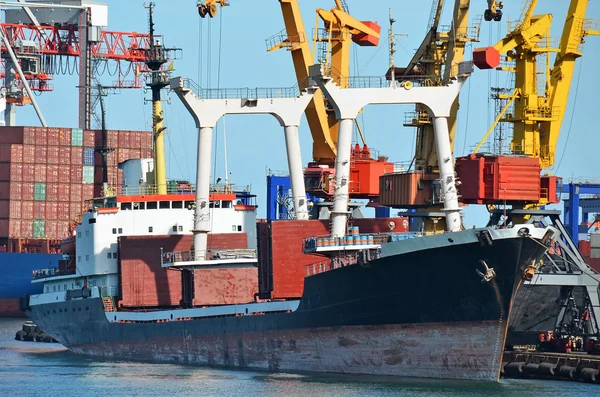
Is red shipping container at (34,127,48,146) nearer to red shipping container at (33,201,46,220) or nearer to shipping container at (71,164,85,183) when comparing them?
shipping container at (71,164,85,183)

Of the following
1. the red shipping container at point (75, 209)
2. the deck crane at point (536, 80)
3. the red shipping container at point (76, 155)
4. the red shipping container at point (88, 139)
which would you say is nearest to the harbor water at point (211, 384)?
the deck crane at point (536, 80)

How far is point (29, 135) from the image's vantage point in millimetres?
90250

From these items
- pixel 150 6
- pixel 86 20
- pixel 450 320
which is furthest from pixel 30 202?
pixel 450 320

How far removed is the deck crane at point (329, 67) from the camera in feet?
181

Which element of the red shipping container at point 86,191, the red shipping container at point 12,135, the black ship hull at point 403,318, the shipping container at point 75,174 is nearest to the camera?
the black ship hull at point 403,318

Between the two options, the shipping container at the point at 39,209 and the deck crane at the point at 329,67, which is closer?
the deck crane at the point at 329,67

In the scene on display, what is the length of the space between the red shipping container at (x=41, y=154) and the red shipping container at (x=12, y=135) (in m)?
1.28

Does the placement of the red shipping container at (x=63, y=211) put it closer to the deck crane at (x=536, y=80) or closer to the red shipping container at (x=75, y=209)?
the red shipping container at (x=75, y=209)

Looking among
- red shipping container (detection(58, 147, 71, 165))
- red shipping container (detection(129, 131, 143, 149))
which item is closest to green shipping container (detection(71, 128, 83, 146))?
red shipping container (detection(58, 147, 71, 165))

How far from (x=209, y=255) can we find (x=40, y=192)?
130ft

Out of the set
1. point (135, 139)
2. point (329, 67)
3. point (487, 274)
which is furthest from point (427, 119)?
point (135, 139)

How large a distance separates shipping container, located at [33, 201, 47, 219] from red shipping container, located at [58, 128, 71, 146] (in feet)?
14.2

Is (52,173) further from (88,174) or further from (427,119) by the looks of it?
(427,119)

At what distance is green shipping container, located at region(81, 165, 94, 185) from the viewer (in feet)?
299
